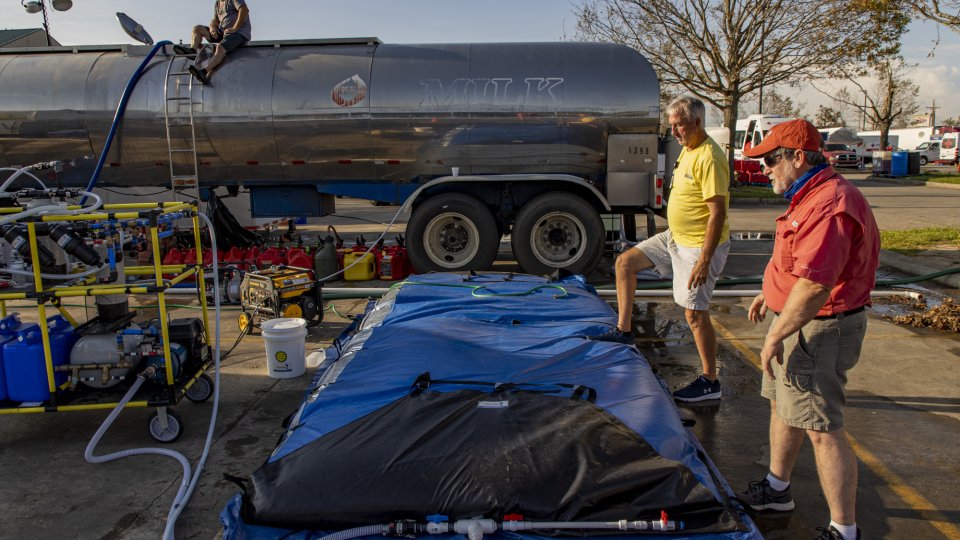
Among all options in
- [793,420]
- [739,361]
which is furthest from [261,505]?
[739,361]

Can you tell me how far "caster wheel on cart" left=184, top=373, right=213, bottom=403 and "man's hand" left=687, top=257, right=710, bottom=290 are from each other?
356 cm

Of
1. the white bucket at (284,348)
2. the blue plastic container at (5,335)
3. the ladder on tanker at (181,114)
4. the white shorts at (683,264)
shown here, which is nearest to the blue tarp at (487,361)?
the white bucket at (284,348)

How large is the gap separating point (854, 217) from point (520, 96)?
20.6 feet

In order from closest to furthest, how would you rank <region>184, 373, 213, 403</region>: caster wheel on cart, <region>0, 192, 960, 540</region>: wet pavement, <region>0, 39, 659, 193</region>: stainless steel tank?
1. <region>0, 192, 960, 540</region>: wet pavement
2. <region>184, 373, 213, 403</region>: caster wheel on cart
3. <region>0, 39, 659, 193</region>: stainless steel tank

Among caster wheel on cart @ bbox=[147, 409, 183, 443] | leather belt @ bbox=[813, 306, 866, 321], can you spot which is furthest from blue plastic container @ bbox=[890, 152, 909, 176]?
caster wheel on cart @ bbox=[147, 409, 183, 443]

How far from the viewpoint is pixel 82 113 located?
8898 mm

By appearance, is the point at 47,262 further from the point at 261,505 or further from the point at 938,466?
the point at 938,466

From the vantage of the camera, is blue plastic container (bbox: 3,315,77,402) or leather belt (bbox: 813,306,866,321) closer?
leather belt (bbox: 813,306,866,321)

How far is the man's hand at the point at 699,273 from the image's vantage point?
446 centimetres

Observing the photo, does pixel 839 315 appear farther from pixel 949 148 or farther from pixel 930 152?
pixel 930 152

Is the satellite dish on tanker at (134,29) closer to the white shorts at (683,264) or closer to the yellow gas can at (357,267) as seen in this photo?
the yellow gas can at (357,267)

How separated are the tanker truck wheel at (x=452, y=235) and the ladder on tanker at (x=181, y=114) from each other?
313 cm

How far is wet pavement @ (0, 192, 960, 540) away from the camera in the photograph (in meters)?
3.38

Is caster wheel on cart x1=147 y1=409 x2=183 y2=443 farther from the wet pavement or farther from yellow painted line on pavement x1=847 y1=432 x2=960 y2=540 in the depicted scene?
yellow painted line on pavement x1=847 y1=432 x2=960 y2=540
